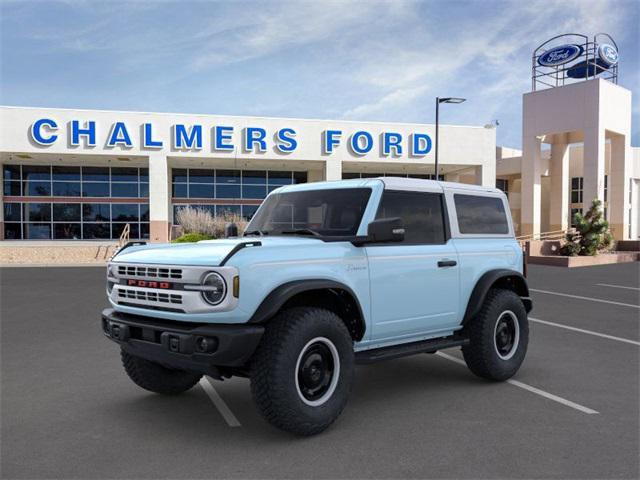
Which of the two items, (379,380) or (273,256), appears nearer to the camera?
(273,256)

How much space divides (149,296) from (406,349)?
2.28m

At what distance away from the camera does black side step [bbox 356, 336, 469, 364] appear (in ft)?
15.5

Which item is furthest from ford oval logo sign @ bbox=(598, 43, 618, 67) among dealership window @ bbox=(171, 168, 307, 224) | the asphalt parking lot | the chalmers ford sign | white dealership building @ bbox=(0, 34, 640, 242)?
the asphalt parking lot

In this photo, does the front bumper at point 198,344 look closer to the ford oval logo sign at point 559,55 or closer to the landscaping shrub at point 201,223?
the landscaping shrub at point 201,223

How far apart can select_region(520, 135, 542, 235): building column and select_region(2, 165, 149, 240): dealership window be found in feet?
76.0

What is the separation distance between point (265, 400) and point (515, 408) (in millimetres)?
2383

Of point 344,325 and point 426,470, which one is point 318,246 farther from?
point 426,470

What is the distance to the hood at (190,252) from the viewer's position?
4109mm

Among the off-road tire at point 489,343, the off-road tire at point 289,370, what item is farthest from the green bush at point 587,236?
the off-road tire at point 289,370

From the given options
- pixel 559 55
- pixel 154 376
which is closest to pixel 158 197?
pixel 559 55

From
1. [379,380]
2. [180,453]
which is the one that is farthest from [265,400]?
[379,380]

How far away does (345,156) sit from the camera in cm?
3259

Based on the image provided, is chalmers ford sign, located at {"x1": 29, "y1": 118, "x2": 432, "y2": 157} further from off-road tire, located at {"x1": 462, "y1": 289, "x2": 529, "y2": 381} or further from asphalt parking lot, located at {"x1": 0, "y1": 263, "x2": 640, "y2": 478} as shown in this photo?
off-road tire, located at {"x1": 462, "y1": 289, "x2": 529, "y2": 381}

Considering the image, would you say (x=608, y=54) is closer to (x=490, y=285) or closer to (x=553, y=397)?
(x=490, y=285)
